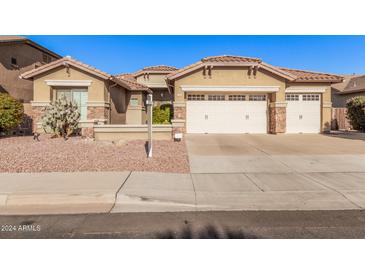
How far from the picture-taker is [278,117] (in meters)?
15.2

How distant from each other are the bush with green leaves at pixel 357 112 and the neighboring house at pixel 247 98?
2.38 meters

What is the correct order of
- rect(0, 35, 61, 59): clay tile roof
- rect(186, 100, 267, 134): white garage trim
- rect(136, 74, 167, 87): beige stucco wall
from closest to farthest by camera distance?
1. rect(186, 100, 267, 134): white garage trim
2. rect(0, 35, 61, 59): clay tile roof
3. rect(136, 74, 167, 87): beige stucco wall

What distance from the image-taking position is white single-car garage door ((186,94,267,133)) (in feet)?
50.9

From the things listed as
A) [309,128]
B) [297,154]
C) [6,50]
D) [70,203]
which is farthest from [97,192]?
[6,50]

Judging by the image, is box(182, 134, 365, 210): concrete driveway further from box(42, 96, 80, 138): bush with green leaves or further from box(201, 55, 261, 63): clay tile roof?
box(201, 55, 261, 63): clay tile roof

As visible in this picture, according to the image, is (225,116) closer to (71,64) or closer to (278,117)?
(278,117)

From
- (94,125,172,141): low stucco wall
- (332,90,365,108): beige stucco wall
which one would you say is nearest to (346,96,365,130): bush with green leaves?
(332,90,365,108): beige stucco wall

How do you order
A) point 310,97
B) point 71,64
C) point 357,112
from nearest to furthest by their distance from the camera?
1. point 71,64
2. point 310,97
3. point 357,112

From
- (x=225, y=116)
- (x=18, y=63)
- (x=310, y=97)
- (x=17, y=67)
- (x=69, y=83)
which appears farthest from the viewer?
(x=18, y=63)

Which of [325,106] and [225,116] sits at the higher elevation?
[325,106]

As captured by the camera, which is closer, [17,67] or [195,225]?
[195,225]

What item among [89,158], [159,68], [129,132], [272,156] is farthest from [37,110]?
[159,68]

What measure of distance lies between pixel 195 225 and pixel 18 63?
773 inches

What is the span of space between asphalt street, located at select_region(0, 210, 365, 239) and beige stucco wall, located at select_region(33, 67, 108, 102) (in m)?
10.9
